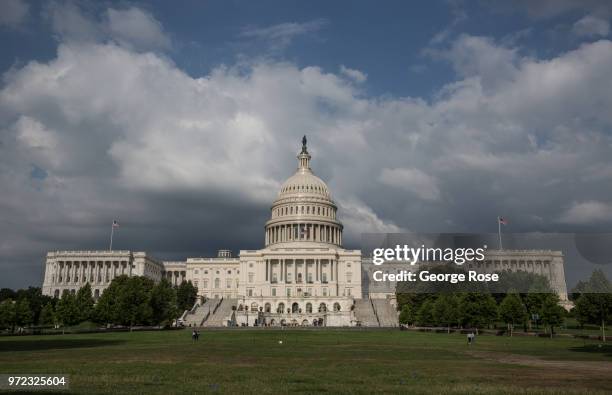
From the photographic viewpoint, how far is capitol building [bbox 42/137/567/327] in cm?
13775

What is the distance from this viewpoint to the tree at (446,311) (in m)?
83.1

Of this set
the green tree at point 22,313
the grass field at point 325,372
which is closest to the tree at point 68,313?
the green tree at point 22,313

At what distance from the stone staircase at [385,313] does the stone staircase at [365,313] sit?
1.17 metres

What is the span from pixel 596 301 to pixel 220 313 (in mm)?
88565

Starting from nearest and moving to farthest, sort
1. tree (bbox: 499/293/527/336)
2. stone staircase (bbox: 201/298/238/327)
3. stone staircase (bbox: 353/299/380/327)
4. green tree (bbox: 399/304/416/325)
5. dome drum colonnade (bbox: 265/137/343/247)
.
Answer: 1. tree (bbox: 499/293/527/336)
2. green tree (bbox: 399/304/416/325)
3. stone staircase (bbox: 353/299/380/327)
4. stone staircase (bbox: 201/298/238/327)
5. dome drum colonnade (bbox: 265/137/343/247)

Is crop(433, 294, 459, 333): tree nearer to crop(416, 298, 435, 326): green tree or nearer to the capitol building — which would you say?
crop(416, 298, 435, 326): green tree

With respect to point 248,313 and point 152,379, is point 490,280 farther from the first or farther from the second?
point 152,379

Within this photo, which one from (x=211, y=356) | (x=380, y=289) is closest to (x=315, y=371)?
(x=211, y=356)

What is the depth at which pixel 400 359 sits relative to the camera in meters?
34.9

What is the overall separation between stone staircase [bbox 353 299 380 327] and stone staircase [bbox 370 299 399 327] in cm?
117

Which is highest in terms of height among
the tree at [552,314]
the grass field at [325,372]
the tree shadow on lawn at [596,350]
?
the tree at [552,314]

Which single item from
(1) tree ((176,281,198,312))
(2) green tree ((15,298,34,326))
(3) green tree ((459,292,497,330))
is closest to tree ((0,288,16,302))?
(1) tree ((176,281,198,312))

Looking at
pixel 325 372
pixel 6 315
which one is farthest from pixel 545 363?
pixel 6 315

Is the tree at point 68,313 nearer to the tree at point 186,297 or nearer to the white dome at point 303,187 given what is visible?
the tree at point 186,297
